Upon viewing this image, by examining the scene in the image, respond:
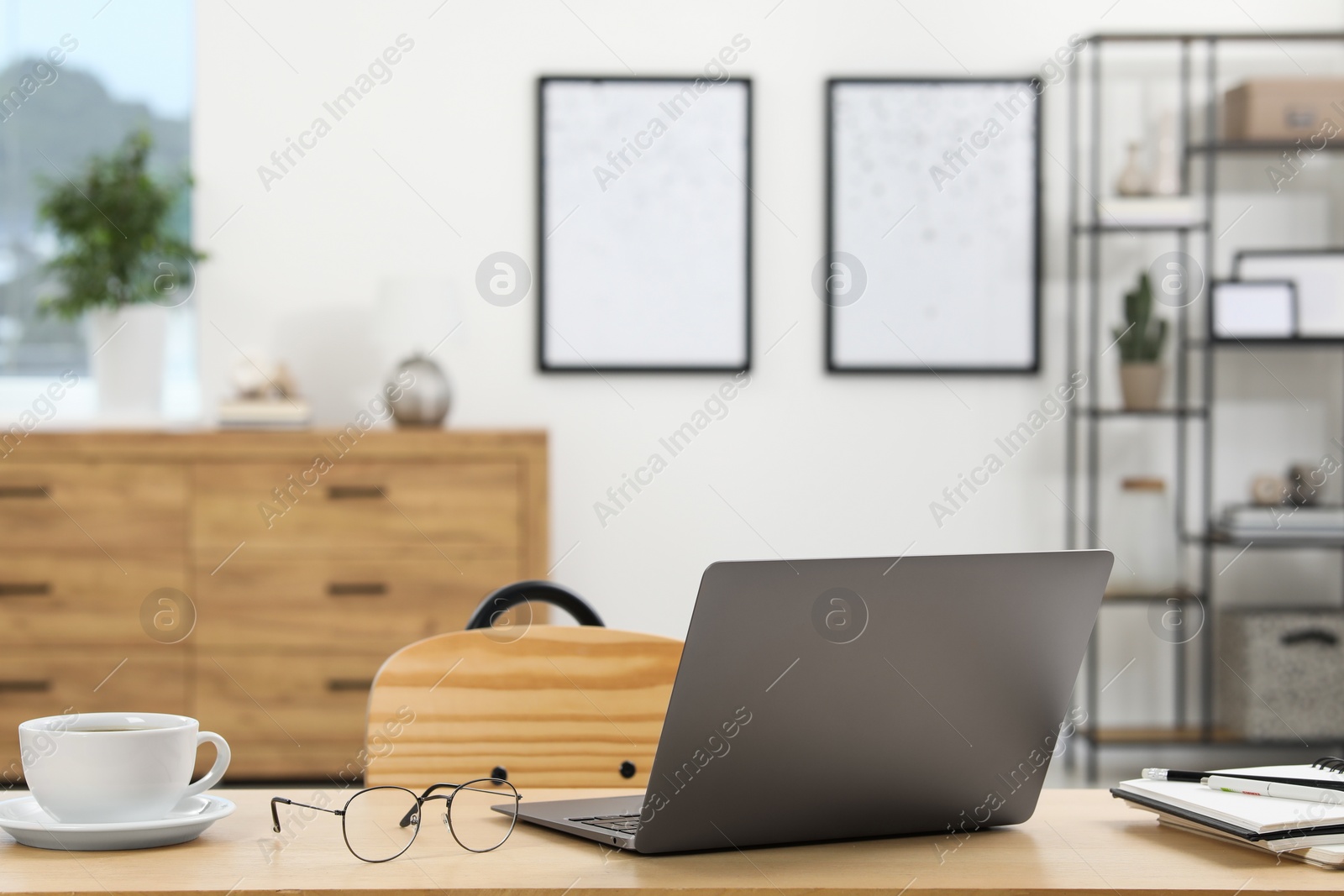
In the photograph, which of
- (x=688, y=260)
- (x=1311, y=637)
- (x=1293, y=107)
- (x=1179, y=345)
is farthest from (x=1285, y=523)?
(x=688, y=260)

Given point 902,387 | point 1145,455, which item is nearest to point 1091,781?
point 1145,455

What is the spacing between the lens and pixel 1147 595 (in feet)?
10.8

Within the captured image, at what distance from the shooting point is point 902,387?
11.5 ft

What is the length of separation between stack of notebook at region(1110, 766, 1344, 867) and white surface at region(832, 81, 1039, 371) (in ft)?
8.30

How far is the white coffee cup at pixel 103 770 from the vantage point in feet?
2.85

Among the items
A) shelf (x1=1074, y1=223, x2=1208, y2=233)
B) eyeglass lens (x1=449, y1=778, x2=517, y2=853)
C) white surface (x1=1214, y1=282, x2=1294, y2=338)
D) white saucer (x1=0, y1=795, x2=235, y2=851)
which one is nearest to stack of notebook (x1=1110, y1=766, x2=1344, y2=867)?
eyeglass lens (x1=449, y1=778, x2=517, y2=853)

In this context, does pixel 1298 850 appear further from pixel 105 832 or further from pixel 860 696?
pixel 105 832

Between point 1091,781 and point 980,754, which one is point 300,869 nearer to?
point 980,754

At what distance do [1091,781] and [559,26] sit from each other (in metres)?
2.60

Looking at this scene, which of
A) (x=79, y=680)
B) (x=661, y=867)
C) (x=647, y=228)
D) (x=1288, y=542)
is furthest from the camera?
(x=647, y=228)

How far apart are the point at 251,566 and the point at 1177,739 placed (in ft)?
8.40

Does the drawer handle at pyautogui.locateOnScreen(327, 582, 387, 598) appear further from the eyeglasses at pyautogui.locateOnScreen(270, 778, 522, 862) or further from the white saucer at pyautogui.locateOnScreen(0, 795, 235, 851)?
the white saucer at pyautogui.locateOnScreen(0, 795, 235, 851)

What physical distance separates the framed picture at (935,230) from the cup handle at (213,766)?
8.79 feet

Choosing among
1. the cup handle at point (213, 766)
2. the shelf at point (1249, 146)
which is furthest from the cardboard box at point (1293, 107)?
the cup handle at point (213, 766)
